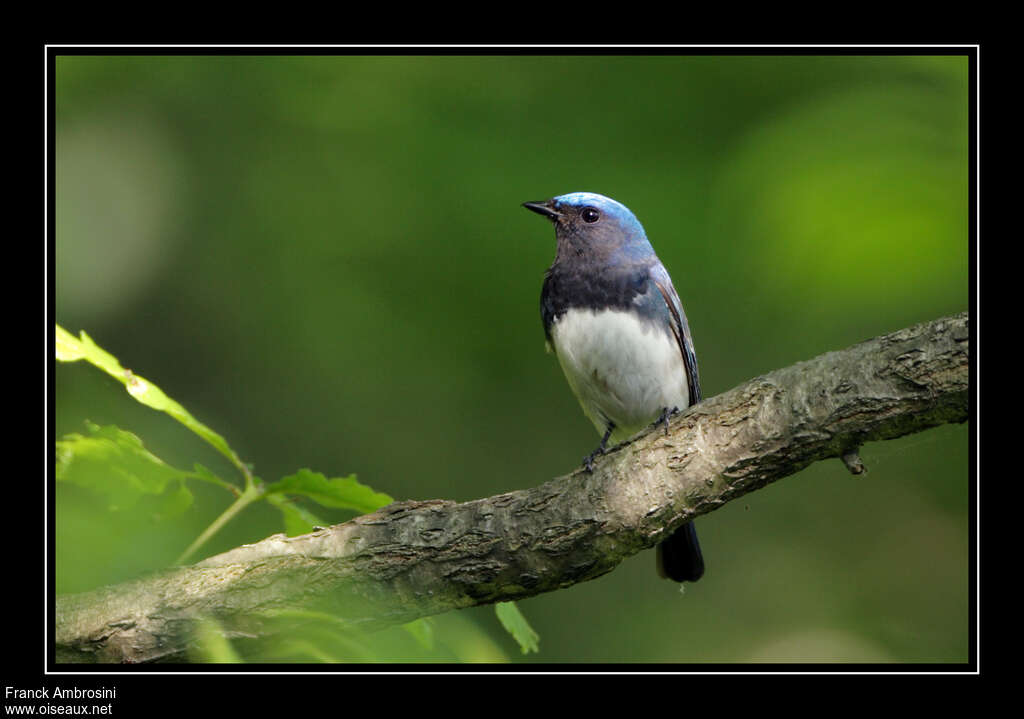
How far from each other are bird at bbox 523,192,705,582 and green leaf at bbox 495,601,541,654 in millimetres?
2044

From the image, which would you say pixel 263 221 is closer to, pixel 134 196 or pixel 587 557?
pixel 134 196

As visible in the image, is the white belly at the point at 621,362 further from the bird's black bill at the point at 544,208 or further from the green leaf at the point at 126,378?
the green leaf at the point at 126,378

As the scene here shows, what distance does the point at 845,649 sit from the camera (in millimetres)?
6652

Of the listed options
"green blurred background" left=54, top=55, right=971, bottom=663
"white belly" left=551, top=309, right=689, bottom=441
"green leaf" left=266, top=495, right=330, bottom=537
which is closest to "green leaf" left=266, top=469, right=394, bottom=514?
"green leaf" left=266, top=495, right=330, bottom=537

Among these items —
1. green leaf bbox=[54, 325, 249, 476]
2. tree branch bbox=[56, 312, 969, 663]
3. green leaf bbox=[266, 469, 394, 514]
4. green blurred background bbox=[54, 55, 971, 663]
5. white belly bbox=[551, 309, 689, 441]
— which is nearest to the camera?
green leaf bbox=[54, 325, 249, 476]

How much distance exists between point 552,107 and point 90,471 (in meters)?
4.16

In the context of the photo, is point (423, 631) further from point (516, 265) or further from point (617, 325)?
point (516, 265)

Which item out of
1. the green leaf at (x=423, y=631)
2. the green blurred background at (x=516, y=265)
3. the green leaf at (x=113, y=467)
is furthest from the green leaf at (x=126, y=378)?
the green blurred background at (x=516, y=265)

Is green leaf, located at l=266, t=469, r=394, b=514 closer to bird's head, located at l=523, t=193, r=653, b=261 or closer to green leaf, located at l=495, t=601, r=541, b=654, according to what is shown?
green leaf, located at l=495, t=601, r=541, b=654

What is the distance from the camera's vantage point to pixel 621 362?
4727 millimetres

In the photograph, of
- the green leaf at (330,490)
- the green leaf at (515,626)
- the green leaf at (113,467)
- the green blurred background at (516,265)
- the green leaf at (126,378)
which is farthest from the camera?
the green blurred background at (516,265)

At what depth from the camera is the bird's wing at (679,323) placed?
4.86 metres

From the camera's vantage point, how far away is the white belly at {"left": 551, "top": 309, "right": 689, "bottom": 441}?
15.4 ft

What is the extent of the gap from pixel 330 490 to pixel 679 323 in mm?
2690
